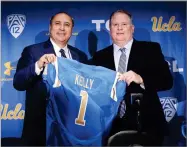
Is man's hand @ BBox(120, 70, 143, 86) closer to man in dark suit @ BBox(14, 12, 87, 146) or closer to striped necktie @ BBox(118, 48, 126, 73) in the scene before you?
striped necktie @ BBox(118, 48, 126, 73)

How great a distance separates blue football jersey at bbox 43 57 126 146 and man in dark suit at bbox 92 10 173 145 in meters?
0.09

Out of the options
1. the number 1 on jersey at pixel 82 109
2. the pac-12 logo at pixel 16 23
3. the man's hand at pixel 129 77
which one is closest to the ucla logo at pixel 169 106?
the man's hand at pixel 129 77

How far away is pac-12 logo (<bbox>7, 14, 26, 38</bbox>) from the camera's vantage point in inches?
134

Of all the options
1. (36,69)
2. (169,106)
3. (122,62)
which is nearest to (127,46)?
(122,62)

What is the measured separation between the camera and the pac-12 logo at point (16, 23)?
342 cm

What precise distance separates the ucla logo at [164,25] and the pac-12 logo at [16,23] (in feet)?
3.90

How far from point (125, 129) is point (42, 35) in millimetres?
1132

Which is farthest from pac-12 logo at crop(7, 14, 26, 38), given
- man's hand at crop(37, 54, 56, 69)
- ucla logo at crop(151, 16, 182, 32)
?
ucla logo at crop(151, 16, 182, 32)

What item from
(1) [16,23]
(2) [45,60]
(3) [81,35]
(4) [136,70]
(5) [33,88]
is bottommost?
(5) [33,88]

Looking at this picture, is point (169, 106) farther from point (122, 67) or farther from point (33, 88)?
point (33, 88)

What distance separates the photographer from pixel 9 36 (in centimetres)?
342

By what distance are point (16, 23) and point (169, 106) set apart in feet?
5.21

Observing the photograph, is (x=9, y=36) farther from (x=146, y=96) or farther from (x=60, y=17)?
(x=146, y=96)

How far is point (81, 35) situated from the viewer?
11.2 feet
